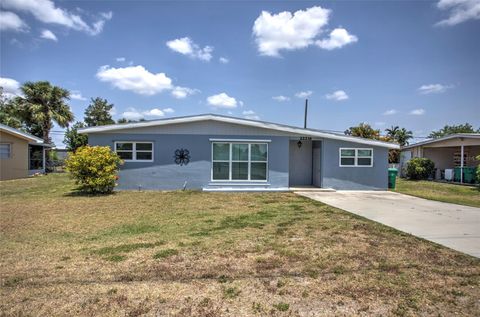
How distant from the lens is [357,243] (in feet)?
18.2

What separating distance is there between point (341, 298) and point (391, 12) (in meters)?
12.9

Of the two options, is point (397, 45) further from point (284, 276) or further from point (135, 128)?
point (284, 276)

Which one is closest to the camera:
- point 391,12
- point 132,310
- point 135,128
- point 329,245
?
point 132,310

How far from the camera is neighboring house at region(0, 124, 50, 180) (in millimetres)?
18922

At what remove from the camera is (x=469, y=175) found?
1842cm

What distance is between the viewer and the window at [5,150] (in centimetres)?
1905

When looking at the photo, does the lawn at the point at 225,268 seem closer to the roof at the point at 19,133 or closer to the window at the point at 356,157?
the window at the point at 356,157

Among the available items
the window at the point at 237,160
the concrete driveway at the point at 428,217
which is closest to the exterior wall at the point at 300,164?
the window at the point at 237,160

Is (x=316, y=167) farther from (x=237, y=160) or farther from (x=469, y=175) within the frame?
(x=469, y=175)

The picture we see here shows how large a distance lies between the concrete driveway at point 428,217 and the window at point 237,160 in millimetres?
3662

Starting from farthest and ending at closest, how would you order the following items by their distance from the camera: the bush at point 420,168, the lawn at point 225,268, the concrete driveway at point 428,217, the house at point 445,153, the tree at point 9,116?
1. the tree at point 9,116
2. the bush at point 420,168
3. the house at point 445,153
4. the concrete driveway at point 428,217
5. the lawn at point 225,268

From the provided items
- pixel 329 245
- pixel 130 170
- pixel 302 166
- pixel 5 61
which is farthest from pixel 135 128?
pixel 329 245

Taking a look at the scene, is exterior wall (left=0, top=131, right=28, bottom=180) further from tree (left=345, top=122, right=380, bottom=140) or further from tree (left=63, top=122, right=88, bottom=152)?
tree (left=345, top=122, right=380, bottom=140)

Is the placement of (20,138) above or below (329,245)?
above
